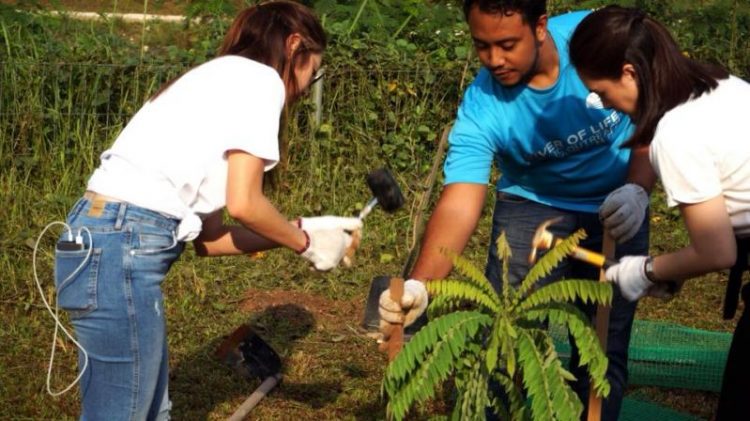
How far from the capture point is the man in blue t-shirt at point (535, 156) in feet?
12.7

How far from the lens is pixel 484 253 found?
7.47 metres

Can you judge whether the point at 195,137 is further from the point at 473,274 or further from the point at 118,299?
the point at 473,274

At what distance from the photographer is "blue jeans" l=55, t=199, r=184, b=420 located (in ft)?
11.1

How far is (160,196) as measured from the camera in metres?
3.41

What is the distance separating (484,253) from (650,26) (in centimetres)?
413

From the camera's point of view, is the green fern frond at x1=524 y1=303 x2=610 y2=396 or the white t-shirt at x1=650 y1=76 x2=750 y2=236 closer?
the white t-shirt at x1=650 y1=76 x2=750 y2=236

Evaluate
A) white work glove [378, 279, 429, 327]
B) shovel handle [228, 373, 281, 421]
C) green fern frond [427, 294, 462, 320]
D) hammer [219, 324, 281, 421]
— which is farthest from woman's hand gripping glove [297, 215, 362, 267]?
shovel handle [228, 373, 281, 421]

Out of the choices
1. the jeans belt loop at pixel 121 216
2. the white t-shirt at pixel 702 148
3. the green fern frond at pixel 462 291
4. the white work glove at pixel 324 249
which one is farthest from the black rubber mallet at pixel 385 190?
the white t-shirt at pixel 702 148

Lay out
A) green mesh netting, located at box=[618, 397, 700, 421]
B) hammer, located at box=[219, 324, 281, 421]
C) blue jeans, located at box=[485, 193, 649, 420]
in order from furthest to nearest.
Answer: green mesh netting, located at box=[618, 397, 700, 421], hammer, located at box=[219, 324, 281, 421], blue jeans, located at box=[485, 193, 649, 420]

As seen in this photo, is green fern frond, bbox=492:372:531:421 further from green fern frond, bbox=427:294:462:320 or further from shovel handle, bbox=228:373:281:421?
shovel handle, bbox=228:373:281:421

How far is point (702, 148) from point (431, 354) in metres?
0.97

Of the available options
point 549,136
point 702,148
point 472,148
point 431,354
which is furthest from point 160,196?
point 702,148

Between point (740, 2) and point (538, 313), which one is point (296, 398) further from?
point (740, 2)

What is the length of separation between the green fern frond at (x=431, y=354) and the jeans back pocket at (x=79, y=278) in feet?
2.93
